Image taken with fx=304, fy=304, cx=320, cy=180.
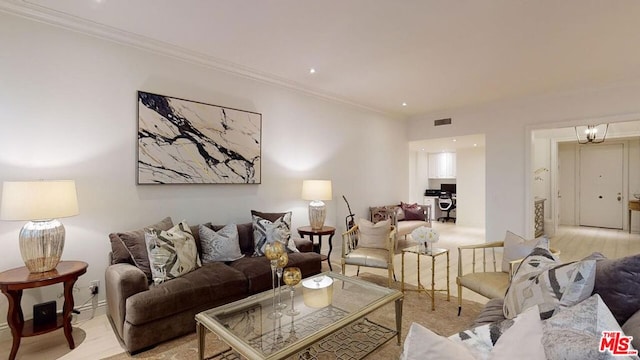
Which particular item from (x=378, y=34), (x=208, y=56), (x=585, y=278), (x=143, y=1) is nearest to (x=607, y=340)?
(x=585, y=278)

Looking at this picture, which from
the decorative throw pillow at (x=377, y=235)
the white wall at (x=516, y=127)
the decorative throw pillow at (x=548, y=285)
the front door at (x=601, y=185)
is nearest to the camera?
the decorative throw pillow at (x=548, y=285)

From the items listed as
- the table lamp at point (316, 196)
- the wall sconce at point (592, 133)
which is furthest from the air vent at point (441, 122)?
the table lamp at point (316, 196)

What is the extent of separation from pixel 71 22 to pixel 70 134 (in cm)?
98

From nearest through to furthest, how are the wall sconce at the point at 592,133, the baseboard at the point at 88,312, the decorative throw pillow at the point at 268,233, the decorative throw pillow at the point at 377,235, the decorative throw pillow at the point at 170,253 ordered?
1. the decorative throw pillow at the point at 170,253
2. the baseboard at the point at 88,312
3. the decorative throw pillow at the point at 268,233
4. the decorative throw pillow at the point at 377,235
5. the wall sconce at the point at 592,133

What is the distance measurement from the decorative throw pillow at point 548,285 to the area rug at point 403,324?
3.30ft

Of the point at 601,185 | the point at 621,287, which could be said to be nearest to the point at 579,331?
the point at 621,287

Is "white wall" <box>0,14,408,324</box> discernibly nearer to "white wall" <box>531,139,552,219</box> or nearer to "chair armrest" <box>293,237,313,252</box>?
"chair armrest" <box>293,237,313,252</box>

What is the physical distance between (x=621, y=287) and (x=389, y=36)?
2566mm

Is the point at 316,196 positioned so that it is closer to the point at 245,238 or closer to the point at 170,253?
the point at 245,238

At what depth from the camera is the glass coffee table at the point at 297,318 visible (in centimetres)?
172

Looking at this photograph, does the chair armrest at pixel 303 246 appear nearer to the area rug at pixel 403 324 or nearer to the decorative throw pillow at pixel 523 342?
the area rug at pixel 403 324

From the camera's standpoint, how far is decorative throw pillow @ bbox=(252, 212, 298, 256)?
346 cm

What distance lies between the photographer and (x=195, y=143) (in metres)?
3.42

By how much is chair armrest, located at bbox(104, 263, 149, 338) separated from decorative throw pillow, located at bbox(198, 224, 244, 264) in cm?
74
